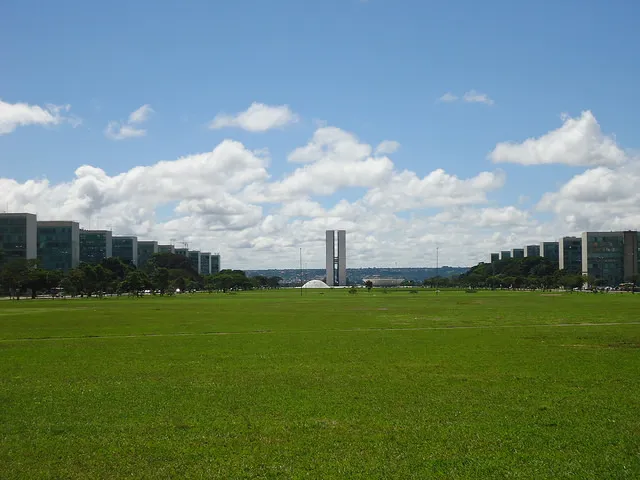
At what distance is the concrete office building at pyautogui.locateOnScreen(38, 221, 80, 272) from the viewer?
18562 cm

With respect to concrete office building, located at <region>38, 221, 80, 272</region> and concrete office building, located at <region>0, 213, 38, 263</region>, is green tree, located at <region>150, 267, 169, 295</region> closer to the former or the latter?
concrete office building, located at <region>0, 213, 38, 263</region>

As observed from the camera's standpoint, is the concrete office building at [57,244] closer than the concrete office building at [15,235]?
No

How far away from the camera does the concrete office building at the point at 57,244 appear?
186 m

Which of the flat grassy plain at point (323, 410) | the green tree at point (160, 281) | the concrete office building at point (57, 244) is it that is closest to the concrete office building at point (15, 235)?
the concrete office building at point (57, 244)

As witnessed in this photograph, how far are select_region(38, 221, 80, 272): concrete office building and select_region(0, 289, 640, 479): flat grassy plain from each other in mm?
165999

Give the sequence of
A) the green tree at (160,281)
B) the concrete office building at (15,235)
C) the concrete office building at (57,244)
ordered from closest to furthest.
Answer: the green tree at (160,281), the concrete office building at (15,235), the concrete office building at (57,244)

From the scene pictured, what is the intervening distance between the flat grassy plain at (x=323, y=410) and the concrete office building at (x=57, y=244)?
166m

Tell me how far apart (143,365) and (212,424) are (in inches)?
422

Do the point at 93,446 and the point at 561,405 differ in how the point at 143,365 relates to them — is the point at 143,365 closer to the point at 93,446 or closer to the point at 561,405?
the point at 93,446

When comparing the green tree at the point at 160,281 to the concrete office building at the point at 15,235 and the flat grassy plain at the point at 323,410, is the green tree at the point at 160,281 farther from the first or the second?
the flat grassy plain at the point at 323,410

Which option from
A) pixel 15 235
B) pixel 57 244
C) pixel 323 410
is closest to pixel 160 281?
pixel 15 235

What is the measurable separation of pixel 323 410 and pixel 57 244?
186807 mm

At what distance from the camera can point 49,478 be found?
11.6 metres

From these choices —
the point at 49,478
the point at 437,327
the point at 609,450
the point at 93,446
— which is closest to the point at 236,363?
the point at 93,446
